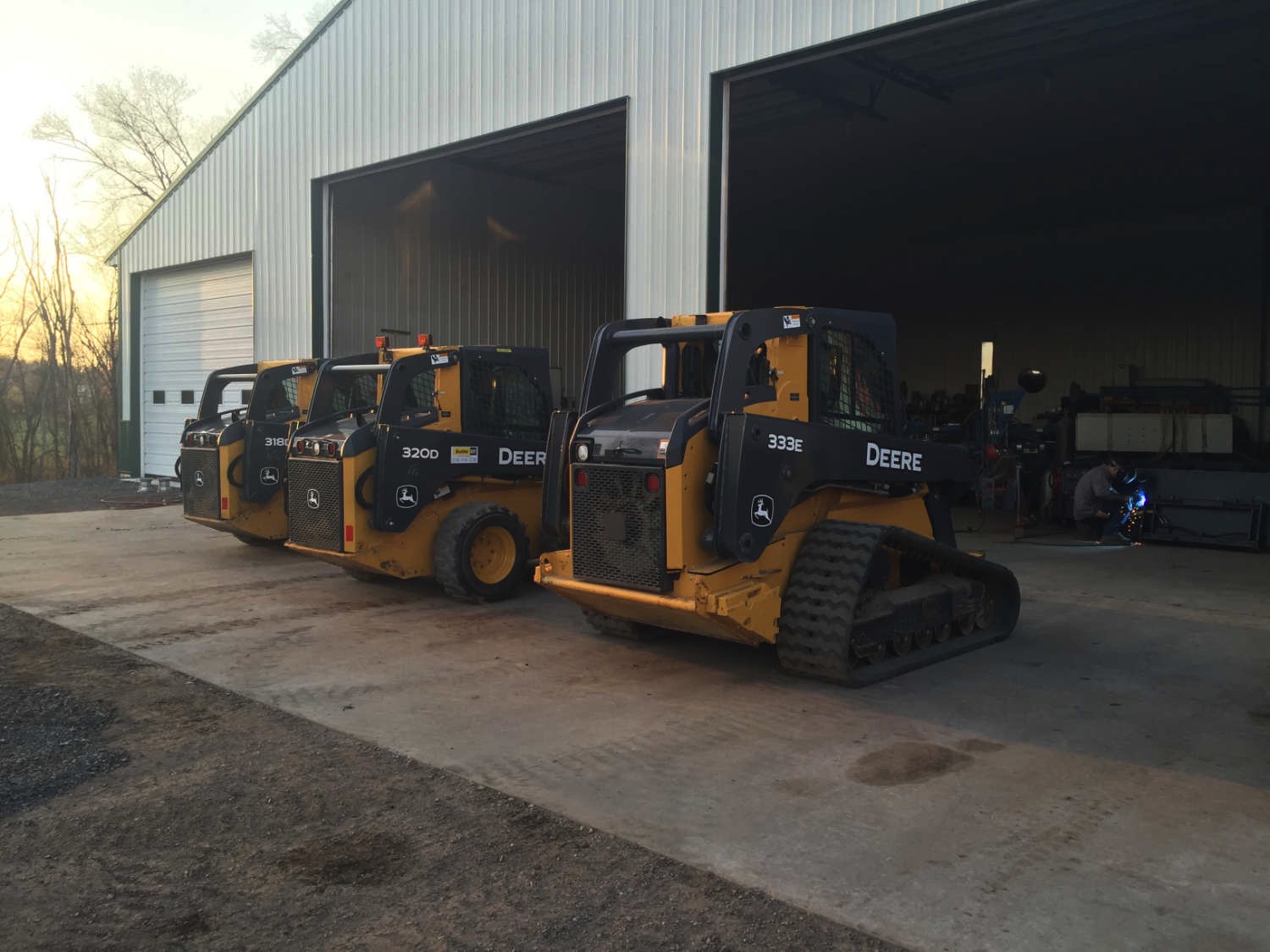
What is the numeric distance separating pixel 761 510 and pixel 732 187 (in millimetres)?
16344

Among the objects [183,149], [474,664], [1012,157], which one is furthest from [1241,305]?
[183,149]

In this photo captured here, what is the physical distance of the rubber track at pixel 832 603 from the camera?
618cm

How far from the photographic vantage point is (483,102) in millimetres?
13133

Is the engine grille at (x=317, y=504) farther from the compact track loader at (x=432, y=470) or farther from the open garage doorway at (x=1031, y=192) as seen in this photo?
the open garage doorway at (x=1031, y=192)

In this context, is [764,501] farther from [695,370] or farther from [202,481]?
[202,481]

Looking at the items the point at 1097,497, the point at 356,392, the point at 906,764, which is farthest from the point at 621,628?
the point at 1097,497

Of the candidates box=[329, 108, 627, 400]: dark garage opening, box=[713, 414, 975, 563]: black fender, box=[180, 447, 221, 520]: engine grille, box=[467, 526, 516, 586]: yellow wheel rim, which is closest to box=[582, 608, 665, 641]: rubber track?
box=[713, 414, 975, 563]: black fender

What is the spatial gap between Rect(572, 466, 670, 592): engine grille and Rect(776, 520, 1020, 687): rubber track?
2.74ft

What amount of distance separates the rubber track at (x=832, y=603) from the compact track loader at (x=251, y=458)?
644cm

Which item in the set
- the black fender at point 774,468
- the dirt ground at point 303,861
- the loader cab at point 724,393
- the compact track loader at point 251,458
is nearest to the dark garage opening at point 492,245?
the compact track loader at point 251,458

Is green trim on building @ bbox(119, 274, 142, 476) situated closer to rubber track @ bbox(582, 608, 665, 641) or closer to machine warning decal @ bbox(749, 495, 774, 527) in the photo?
rubber track @ bbox(582, 608, 665, 641)

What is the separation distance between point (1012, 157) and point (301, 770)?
1759 cm

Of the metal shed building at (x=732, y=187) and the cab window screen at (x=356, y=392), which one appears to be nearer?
the cab window screen at (x=356, y=392)

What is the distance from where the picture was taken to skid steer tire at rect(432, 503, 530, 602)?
8.91 meters
